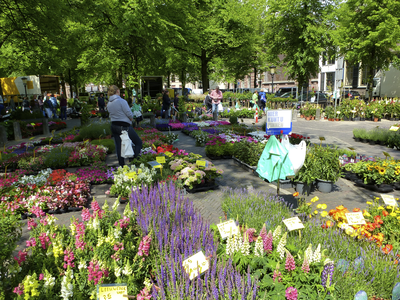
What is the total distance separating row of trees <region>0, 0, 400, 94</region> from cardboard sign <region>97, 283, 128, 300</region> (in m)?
12.4

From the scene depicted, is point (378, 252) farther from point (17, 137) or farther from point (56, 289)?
point (17, 137)

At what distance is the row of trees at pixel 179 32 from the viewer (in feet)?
44.9

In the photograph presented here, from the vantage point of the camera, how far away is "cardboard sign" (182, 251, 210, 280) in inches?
88.7

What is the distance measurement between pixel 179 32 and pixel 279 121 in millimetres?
19138

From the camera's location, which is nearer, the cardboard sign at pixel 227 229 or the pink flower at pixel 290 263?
the pink flower at pixel 290 263

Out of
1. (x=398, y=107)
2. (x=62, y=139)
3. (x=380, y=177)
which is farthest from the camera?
(x=398, y=107)

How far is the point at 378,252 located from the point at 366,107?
18488 millimetres

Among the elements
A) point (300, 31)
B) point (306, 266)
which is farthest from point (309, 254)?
point (300, 31)

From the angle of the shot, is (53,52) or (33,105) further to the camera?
(33,105)

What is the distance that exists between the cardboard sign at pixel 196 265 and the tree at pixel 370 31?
23.9m

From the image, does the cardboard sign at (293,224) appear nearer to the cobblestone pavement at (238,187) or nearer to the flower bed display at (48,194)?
the cobblestone pavement at (238,187)

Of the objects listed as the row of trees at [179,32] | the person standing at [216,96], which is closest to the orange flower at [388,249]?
the row of trees at [179,32]

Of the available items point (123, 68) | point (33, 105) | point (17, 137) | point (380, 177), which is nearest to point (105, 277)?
point (380, 177)

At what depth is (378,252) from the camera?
3146 millimetres
